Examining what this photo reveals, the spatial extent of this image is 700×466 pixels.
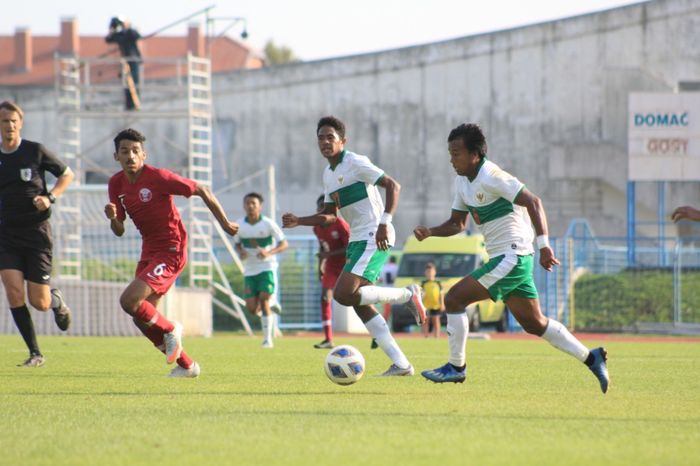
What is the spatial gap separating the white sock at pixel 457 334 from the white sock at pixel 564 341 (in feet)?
2.31

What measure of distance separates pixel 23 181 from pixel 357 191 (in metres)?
3.21

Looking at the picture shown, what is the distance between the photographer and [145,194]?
→ 1097cm

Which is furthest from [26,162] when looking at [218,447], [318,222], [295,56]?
[295,56]

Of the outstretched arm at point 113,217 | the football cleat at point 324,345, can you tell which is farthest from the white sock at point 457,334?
the football cleat at point 324,345

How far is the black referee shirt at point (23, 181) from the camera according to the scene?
1226cm

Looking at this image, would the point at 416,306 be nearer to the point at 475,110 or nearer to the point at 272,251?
the point at 272,251

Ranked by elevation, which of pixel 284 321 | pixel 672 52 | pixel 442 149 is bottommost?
pixel 284 321

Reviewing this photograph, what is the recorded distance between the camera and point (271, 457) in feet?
21.5

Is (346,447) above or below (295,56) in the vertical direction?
below

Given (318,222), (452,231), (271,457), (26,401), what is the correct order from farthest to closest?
(318,222) → (452,231) → (26,401) → (271,457)

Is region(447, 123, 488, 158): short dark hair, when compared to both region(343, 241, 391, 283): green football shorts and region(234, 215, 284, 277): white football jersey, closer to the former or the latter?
region(343, 241, 391, 283): green football shorts

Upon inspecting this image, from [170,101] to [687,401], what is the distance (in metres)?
36.8

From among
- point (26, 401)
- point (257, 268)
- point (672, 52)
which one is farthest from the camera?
point (672, 52)

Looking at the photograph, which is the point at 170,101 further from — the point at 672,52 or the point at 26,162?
the point at 26,162
